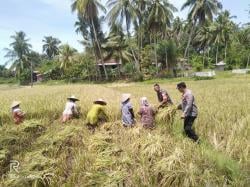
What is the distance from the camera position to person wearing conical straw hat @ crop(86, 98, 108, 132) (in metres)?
8.97

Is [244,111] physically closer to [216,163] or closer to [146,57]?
[216,163]

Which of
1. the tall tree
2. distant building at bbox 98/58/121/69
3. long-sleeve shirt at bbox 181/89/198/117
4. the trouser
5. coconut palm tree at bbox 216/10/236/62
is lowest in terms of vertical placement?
the trouser

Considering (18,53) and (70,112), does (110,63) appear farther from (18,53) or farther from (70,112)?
(70,112)

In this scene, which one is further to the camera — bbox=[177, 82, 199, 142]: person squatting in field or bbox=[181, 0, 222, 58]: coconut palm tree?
bbox=[181, 0, 222, 58]: coconut palm tree

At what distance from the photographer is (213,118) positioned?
7.89 metres

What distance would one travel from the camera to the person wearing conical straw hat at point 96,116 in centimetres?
897

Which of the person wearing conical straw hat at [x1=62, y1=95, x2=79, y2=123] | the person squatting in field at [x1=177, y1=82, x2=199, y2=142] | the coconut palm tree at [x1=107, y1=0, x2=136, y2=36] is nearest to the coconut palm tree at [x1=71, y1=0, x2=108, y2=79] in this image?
the coconut palm tree at [x1=107, y1=0, x2=136, y2=36]

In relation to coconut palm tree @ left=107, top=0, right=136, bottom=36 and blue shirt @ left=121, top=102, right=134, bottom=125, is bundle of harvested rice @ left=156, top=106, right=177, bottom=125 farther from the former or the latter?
coconut palm tree @ left=107, top=0, right=136, bottom=36

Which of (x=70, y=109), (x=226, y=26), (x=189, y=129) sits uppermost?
(x=226, y=26)

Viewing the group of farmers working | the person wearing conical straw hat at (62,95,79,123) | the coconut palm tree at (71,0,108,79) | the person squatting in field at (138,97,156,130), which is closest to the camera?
the group of farmers working

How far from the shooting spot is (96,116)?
9.05 meters

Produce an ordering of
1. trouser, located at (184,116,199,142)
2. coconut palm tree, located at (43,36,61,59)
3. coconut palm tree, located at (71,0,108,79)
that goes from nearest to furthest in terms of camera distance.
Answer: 1. trouser, located at (184,116,199,142)
2. coconut palm tree, located at (71,0,108,79)
3. coconut palm tree, located at (43,36,61,59)

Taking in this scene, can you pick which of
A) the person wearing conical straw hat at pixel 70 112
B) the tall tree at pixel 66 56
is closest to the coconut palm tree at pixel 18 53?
the tall tree at pixel 66 56

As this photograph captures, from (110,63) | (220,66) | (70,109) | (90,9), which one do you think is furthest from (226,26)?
(70,109)
